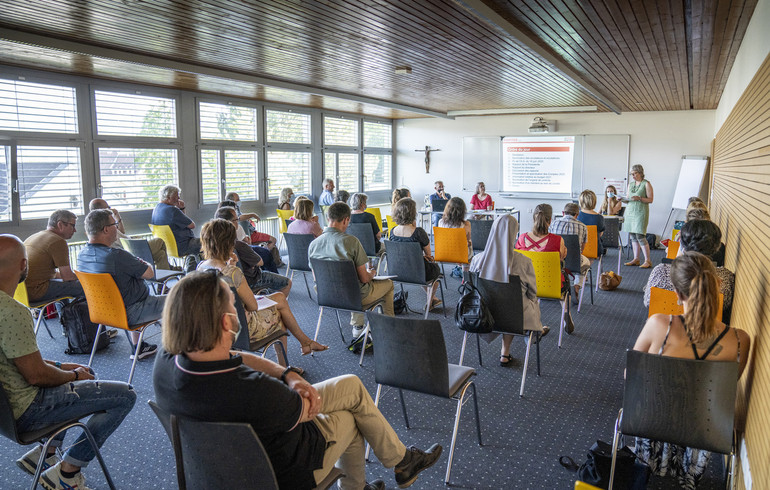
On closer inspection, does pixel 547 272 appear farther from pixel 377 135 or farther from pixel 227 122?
pixel 377 135

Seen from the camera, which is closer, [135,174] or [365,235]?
[365,235]

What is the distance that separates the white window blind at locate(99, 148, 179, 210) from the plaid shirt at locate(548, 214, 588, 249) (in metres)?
5.75

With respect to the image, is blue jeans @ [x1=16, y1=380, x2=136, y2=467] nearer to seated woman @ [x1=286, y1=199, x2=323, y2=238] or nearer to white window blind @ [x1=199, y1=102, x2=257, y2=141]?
seated woman @ [x1=286, y1=199, x2=323, y2=238]

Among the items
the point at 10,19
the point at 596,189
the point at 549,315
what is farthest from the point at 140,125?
the point at 596,189

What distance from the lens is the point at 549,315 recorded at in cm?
606

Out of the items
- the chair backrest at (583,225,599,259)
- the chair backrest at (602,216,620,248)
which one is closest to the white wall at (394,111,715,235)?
the chair backrest at (602,216,620,248)

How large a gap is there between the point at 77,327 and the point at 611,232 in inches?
277

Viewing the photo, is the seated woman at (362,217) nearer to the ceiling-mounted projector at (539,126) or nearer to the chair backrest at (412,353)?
the chair backrest at (412,353)

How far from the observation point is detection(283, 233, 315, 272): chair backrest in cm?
573

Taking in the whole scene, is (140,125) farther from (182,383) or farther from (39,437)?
(182,383)

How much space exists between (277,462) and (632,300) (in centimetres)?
590

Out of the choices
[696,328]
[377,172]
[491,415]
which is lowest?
[491,415]

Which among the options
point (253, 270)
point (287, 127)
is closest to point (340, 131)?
point (287, 127)

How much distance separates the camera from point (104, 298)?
3912 millimetres
